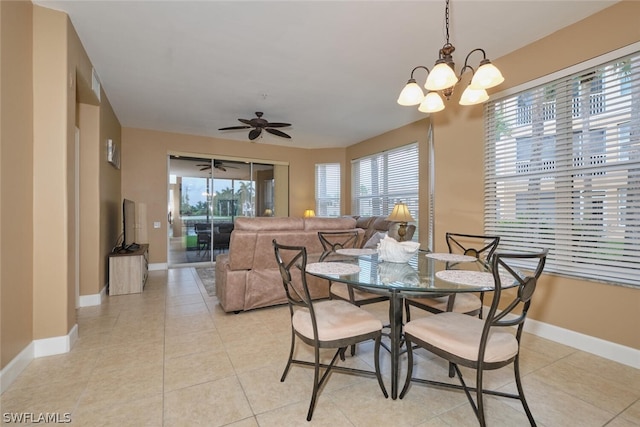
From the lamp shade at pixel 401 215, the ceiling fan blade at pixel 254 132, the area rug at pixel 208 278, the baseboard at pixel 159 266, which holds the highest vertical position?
the ceiling fan blade at pixel 254 132

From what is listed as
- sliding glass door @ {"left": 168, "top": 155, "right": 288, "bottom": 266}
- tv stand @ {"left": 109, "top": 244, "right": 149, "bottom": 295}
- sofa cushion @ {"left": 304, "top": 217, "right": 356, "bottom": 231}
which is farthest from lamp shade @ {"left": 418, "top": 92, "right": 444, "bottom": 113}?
sliding glass door @ {"left": 168, "top": 155, "right": 288, "bottom": 266}

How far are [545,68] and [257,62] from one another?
2833 mm

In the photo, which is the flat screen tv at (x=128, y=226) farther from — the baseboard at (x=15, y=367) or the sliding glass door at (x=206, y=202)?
the baseboard at (x=15, y=367)

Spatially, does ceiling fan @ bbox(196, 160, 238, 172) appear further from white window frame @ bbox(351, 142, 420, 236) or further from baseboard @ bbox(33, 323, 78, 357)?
baseboard @ bbox(33, 323, 78, 357)

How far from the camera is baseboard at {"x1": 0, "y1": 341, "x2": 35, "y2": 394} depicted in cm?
178

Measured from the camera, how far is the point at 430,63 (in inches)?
124

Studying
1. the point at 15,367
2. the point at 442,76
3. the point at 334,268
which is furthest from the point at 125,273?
the point at 442,76

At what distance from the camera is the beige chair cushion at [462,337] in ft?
4.73

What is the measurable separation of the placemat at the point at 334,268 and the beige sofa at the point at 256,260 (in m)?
1.31

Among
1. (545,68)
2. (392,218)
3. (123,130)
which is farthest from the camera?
(123,130)

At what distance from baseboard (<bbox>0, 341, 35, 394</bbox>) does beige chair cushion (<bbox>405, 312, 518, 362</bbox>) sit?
250cm

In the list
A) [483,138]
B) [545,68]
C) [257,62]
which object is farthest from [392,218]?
[257,62]

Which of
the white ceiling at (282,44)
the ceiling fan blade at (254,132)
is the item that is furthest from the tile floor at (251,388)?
the ceiling fan blade at (254,132)

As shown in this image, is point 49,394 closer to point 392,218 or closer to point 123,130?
point 392,218
